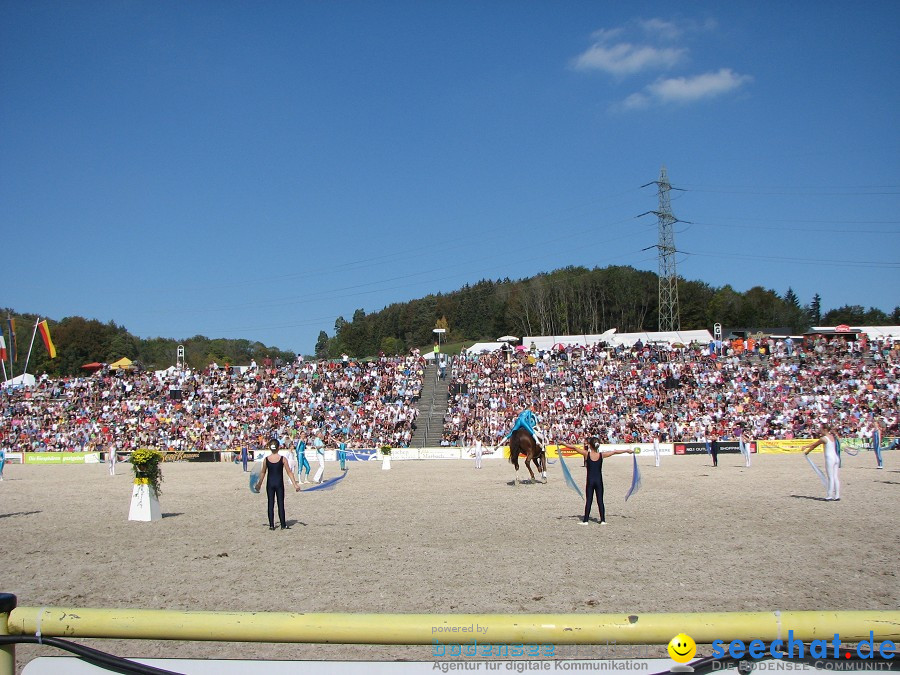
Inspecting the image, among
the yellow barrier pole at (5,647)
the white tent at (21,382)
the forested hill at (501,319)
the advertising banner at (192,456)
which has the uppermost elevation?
the forested hill at (501,319)

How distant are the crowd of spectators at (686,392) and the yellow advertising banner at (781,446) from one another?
1342 mm

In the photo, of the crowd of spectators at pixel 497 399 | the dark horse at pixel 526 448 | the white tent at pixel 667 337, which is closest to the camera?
the dark horse at pixel 526 448

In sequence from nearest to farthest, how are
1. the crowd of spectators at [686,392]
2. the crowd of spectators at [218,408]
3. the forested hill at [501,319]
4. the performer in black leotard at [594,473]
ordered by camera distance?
the performer in black leotard at [594,473], the crowd of spectators at [686,392], the crowd of spectators at [218,408], the forested hill at [501,319]

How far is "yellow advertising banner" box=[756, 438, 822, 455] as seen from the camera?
33.9 meters

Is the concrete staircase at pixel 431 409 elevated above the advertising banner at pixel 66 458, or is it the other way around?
the concrete staircase at pixel 431 409

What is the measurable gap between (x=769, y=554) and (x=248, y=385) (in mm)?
40451

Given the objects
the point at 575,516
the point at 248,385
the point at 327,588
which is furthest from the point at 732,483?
the point at 248,385

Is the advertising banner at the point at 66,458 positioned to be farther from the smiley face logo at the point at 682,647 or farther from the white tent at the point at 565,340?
the smiley face logo at the point at 682,647

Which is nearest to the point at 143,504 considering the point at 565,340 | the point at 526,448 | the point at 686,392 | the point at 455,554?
the point at 455,554

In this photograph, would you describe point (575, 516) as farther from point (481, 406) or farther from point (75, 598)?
Result: point (481, 406)

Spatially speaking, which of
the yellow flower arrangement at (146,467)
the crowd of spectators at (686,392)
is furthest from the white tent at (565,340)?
the yellow flower arrangement at (146,467)

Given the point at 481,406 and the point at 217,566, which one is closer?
the point at 217,566

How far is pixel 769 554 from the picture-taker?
9359mm

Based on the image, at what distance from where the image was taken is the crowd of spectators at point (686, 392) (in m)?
36.6
